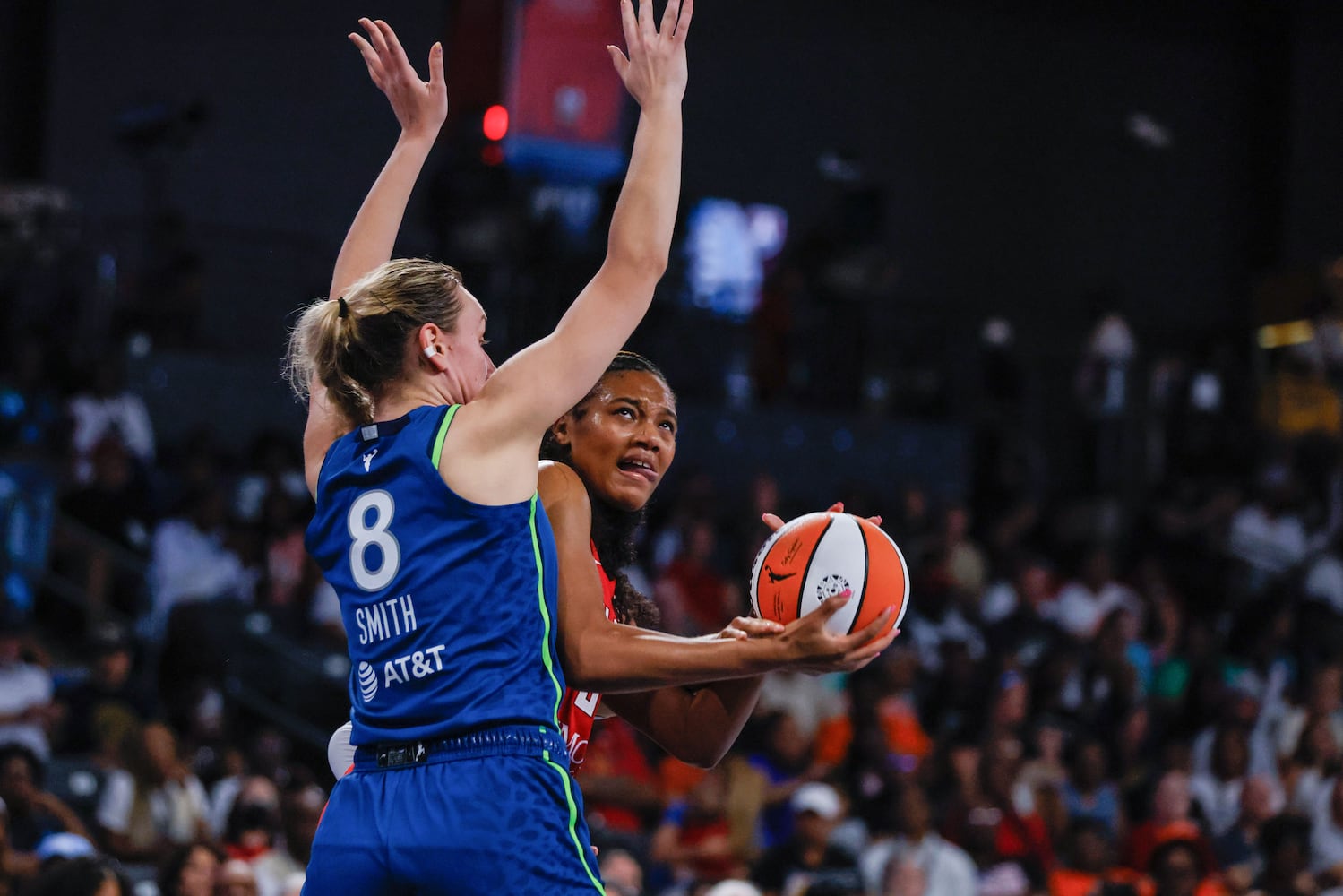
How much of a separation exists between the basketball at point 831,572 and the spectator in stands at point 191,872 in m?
4.03

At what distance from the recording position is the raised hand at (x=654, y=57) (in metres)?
3.31

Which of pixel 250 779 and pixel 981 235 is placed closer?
pixel 250 779

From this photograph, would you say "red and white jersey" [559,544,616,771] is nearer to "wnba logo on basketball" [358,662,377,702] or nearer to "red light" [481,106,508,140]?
"wnba logo on basketball" [358,662,377,702]

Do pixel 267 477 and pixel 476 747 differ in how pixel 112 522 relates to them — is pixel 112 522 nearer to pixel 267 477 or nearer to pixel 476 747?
pixel 267 477

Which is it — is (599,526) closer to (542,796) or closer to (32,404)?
(542,796)

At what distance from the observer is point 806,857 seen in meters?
8.95

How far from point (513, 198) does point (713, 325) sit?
255 centimetres

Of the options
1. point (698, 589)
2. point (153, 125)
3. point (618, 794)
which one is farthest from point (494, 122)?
point (618, 794)

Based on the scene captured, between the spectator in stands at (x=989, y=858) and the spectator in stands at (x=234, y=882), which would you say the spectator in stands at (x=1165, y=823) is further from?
the spectator in stands at (x=234, y=882)

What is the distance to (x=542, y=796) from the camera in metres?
3.01

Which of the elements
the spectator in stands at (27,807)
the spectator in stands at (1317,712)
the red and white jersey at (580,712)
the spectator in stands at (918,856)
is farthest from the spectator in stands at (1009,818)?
the red and white jersey at (580,712)

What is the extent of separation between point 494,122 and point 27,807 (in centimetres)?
827

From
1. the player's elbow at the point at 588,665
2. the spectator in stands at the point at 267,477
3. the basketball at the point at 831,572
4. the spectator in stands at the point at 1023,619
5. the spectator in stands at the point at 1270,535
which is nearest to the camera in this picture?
the player's elbow at the point at 588,665

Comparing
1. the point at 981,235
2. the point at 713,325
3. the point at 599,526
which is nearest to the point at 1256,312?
the point at 981,235
